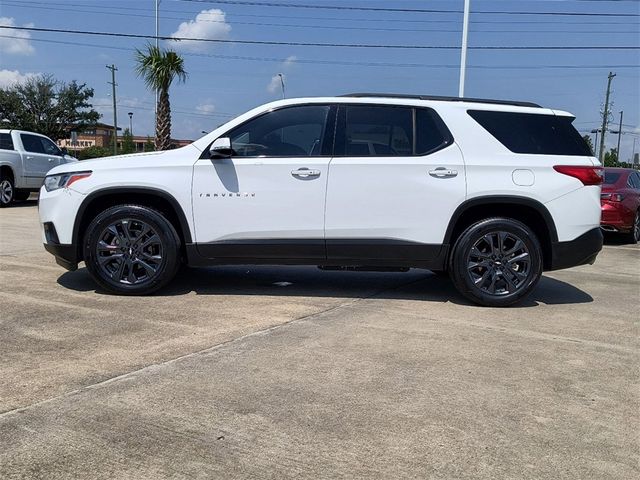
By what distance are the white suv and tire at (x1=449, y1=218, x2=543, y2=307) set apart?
11 mm

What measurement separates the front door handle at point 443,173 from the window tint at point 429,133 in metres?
0.20

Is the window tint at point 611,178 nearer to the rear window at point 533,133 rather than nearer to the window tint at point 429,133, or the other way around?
the rear window at point 533,133

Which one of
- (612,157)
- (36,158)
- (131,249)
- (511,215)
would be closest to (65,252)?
(131,249)

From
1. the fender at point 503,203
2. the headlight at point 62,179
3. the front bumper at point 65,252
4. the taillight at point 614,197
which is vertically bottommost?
the front bumper at point 65,252

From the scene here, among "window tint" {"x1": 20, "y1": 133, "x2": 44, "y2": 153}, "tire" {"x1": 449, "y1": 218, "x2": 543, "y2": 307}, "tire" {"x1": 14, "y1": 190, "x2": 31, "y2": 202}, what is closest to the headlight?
"tire" {"x1": 449, "y1": 218, "x2": 543, "y2": 307}

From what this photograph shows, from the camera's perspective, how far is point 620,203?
11.1m

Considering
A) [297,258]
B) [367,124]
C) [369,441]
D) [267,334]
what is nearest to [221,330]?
[267,334]

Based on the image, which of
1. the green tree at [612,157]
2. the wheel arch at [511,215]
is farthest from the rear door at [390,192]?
the green tree at [612,157]

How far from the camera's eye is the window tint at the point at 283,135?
5316mm

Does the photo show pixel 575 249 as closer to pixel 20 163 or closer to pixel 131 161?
pixel 131 161

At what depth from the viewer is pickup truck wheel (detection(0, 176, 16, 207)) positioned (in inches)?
562

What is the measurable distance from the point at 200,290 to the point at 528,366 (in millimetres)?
3220

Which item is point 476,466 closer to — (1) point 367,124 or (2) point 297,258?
(2) point 297,258

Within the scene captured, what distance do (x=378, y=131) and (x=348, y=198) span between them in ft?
2.29
